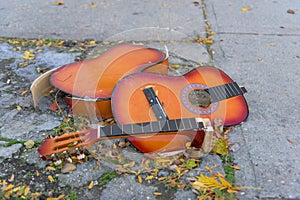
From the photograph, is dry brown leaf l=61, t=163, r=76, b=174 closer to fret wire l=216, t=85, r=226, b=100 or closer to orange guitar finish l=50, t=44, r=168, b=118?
orange guitar finish l=50, t=44, r=168, b=118

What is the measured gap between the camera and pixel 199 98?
193cm

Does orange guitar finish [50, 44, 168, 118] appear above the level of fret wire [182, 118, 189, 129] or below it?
above

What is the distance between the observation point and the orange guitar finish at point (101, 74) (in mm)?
1933

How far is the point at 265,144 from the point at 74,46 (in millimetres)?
1639

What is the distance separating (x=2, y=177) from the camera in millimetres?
1680

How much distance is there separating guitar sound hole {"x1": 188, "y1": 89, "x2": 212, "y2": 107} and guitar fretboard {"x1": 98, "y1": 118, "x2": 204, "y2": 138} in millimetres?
174

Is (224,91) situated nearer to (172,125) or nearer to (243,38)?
(172,125)

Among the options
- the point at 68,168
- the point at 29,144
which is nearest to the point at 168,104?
the point at 68,168

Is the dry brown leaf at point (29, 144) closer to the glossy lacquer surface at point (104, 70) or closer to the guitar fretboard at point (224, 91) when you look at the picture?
the glossy lacquer surface at point (104, 70)

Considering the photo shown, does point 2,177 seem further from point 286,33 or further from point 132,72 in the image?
point 286,33

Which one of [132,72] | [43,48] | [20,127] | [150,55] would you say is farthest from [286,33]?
[20,127]

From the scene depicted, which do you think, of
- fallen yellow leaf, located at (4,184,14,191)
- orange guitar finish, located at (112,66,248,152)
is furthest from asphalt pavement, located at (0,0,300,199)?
fallen yellow leaf, located at (4,184,14,191)

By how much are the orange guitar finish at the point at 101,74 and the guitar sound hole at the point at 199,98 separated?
0.31 m

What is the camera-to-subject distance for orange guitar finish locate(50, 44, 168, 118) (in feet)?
6.34
